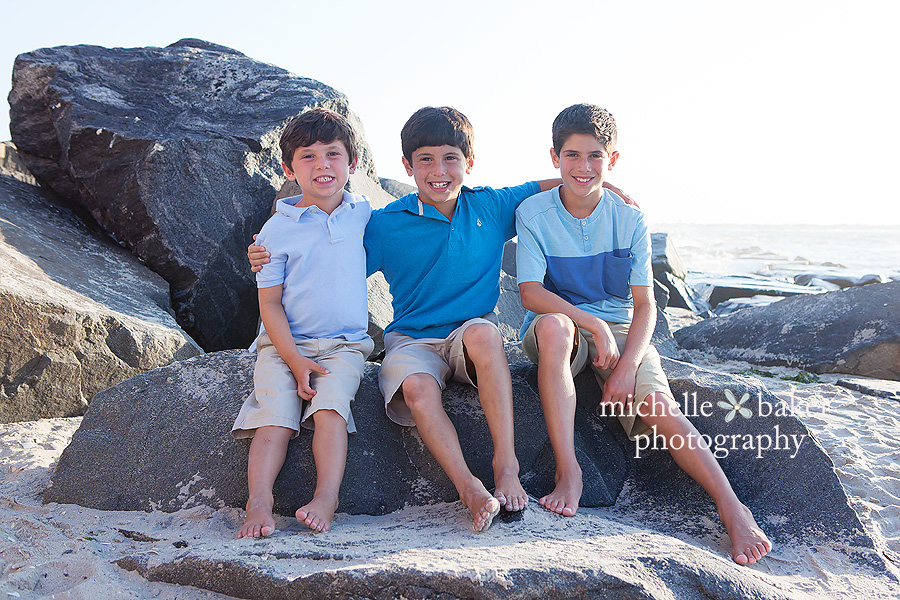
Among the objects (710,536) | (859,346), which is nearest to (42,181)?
(710,536)

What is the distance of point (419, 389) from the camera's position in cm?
244

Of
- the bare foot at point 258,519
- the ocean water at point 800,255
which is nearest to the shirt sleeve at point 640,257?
the bare foot at point 258,519

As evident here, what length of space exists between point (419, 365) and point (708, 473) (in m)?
1.05

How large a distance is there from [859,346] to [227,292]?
4.03m

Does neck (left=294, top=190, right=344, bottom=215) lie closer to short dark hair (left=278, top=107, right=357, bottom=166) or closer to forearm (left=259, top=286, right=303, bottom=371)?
short dark hair (left=278, top=107, right=357, bottom=166)

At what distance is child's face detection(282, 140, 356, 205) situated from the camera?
277 cm

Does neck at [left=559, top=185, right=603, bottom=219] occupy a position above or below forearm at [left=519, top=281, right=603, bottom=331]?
above

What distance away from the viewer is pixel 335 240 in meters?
2.72

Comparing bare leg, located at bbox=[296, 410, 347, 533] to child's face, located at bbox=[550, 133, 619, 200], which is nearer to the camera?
bare leg, located at bbox=[296, 410, 347, 533]

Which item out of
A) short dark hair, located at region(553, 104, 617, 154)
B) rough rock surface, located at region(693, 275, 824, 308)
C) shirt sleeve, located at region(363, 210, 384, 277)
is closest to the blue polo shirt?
shirt sleeve, located at region(363, 210, 384, 277)

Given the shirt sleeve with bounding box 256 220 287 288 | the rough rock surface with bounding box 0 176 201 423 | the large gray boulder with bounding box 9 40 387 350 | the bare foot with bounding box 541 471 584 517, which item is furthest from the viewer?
the large gray boulder with bounding box 9 40 387 350

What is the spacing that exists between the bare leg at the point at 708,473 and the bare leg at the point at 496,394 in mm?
532

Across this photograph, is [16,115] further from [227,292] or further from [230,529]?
[230,529]

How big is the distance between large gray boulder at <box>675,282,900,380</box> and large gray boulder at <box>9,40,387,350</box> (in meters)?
2.90
